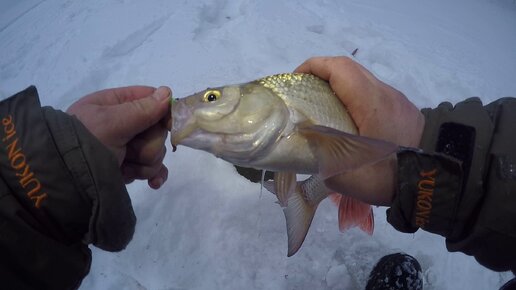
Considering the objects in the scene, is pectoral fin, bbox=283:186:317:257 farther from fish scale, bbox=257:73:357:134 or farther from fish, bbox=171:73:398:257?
fish scale, bbox=257:73:357:134

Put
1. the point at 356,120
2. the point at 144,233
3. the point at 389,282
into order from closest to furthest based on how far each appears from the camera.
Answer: the point at 356,120 < the point at 389,282 < the point at 144,233

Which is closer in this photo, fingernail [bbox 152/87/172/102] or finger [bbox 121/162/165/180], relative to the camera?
fingernail [bbox 152/87/172/102]

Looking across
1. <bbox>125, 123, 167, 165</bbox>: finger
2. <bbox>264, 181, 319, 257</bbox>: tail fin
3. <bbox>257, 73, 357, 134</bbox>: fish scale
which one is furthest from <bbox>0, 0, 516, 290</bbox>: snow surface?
<bbox>257, 73, 357, 134</bbox>: fish scale

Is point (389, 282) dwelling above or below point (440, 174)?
below

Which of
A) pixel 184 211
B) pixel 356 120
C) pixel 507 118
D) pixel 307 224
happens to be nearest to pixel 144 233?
pixel 184 211

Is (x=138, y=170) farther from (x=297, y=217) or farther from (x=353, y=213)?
(x=353, y=213)

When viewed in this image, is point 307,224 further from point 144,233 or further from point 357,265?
point 144,233

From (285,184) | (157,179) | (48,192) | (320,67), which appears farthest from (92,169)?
(320,67)
